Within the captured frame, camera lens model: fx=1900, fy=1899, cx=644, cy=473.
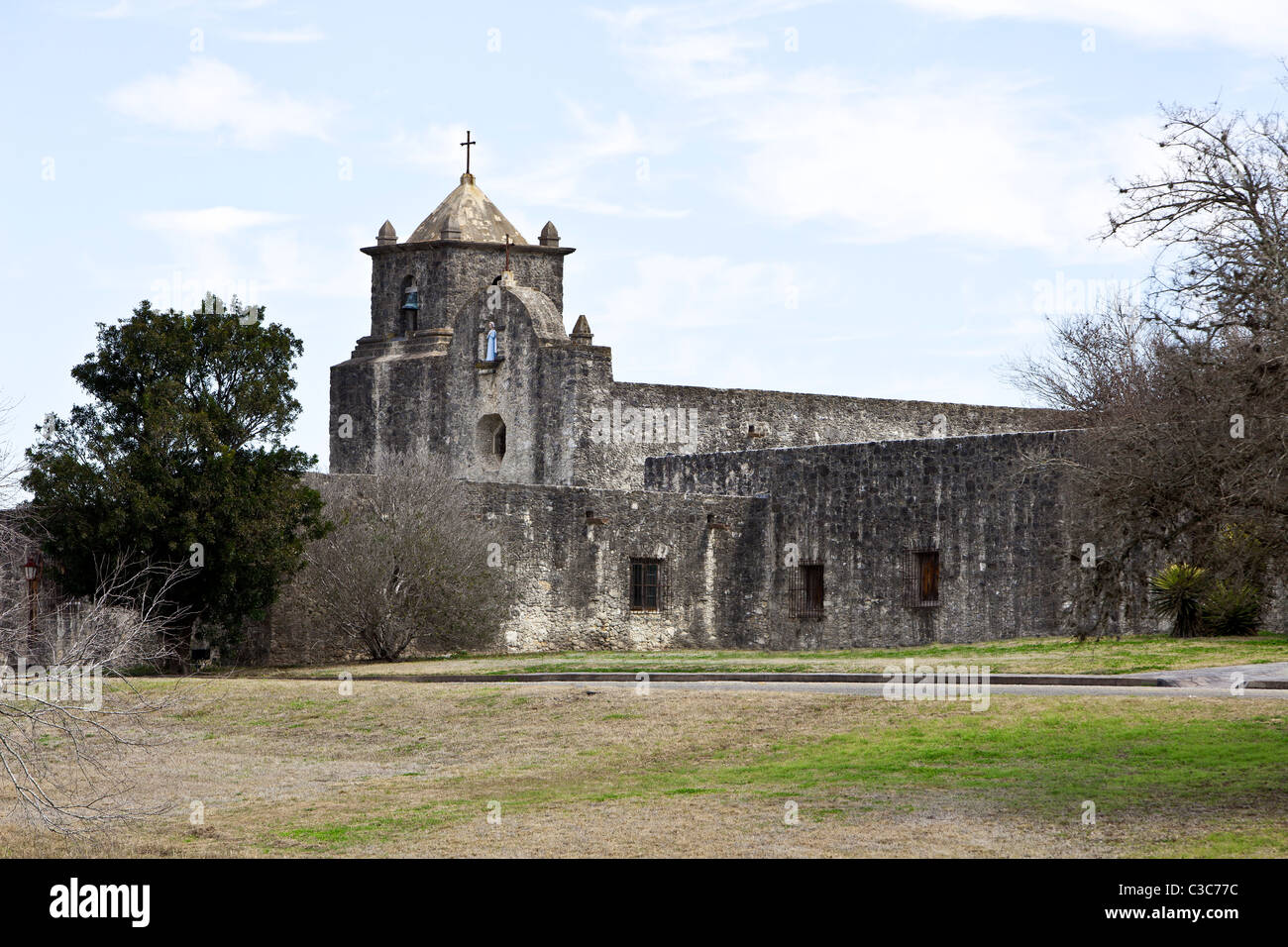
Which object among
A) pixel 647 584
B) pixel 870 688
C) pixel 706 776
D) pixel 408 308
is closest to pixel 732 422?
pixel 647 584

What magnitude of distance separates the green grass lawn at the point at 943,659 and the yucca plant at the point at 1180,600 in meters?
0.53

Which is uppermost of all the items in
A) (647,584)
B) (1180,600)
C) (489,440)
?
(489,440)

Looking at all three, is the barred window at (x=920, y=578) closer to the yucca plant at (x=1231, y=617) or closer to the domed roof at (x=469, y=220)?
the yucca plant at (x=1231, y=617)

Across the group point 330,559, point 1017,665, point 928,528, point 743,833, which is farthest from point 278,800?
point 928,528

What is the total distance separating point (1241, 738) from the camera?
16719 mm

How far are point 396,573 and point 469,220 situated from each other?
20.8 m

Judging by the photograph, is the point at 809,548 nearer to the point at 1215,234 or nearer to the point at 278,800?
the point at 1215,234

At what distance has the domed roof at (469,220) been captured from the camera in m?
48.1

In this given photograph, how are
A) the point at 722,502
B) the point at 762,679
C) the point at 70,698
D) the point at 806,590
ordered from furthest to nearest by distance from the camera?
1. the point at 722,502
2. the point at 806,590
3. the point at 762,679
4. the point at 70,698

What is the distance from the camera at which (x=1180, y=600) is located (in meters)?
27.5

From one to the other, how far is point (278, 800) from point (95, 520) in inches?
435

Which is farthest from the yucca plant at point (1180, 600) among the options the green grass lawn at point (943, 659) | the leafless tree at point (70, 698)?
the leafless tree at point (70, 698)

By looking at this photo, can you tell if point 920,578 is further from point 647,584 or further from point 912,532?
point 647,584
